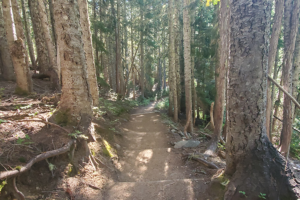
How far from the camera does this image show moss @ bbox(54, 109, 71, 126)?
14.1ft

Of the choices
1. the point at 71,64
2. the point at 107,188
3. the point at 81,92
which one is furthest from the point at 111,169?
the point at 71,64

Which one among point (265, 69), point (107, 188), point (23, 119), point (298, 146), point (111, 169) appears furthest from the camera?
point (298, 146)

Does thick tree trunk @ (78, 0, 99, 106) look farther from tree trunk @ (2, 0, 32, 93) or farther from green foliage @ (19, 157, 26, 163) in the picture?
green foliage @ (19, 157, 26, 163)

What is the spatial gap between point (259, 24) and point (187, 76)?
23.4 feet

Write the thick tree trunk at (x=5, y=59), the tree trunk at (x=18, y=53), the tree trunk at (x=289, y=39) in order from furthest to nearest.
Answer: the thick tree trunk at (x=5, y=59) → the tree trunk at (x=289, y=39) → the tree trunk at (x=18, y=53)

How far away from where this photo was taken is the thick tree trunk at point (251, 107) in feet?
7.03

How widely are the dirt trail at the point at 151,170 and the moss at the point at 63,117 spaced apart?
1.98 m

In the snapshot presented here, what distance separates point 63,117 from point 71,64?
1.43 metres

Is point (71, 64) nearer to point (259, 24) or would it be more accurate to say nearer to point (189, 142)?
point (259, 24)

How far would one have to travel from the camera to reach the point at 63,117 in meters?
4.36

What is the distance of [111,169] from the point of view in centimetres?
482

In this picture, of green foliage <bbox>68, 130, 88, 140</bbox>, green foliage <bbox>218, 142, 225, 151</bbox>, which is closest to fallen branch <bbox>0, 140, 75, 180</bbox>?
green foliage <bbox>68, 130, 88, 140</bbox>

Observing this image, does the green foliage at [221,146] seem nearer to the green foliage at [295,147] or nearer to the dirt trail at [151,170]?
the dirt trail at [151,170]

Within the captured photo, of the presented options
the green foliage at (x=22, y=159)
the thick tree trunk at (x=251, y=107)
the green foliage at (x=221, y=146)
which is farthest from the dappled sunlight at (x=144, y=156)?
the thick tree trunk at (x=251, y=107)
